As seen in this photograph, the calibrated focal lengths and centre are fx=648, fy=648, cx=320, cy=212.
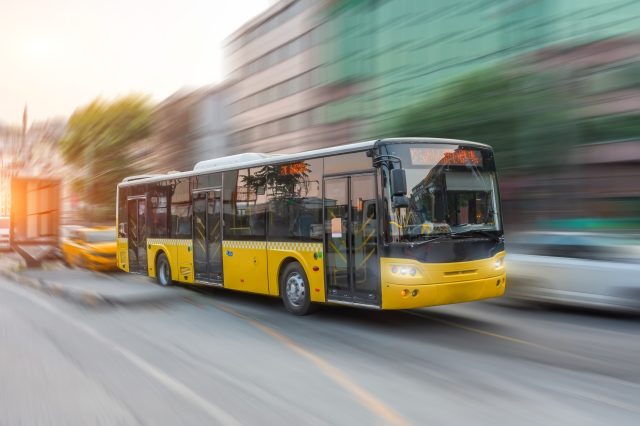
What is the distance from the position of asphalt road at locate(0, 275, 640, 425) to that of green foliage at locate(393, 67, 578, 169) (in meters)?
8.94

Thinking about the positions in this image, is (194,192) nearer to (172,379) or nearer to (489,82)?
(172,379)

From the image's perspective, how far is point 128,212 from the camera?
17.8m

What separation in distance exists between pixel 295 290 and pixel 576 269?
4522 millimetres

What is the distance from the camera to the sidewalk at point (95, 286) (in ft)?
42.9

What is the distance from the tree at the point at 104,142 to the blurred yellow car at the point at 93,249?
89.8ft

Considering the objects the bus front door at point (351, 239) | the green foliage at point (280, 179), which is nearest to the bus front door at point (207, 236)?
the green foliage at point (280, 179)

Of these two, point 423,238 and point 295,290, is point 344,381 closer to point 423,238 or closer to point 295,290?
point 423,238

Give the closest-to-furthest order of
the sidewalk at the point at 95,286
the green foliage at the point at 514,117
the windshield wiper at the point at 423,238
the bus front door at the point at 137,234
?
the windshield wiper at the point at 423,238 < the sidewalk at the point at 95,286 < the bus front door at the point at 137,234 < the green foliage at the point at 514,117

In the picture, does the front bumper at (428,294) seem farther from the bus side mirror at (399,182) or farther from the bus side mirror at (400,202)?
the bus side mirror at (399,182)

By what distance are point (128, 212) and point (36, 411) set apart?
506 inches

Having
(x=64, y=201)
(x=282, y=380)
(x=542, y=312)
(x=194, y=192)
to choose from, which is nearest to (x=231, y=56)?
(x=64, y=201)

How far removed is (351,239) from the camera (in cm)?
966

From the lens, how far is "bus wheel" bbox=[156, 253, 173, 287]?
1570cm

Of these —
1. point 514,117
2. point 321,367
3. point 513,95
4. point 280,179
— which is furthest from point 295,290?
point 513,95
